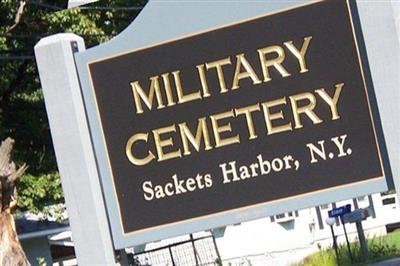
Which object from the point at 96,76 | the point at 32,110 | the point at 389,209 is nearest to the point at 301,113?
the point at 96,76

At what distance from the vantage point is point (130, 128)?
23.1 ft

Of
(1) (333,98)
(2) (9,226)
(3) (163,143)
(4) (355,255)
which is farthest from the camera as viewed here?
(4) (355,255)

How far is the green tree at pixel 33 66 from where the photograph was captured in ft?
70.4

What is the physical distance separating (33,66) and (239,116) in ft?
58.6

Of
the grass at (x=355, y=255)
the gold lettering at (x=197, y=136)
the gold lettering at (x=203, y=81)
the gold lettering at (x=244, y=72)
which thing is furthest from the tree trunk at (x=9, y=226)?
the grass at (x=355, y=255)

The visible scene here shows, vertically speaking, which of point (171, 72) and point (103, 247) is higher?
point (171, 72)

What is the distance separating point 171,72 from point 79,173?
829mm

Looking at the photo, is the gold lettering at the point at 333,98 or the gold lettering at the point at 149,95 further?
the gold lettering at the point at 149,95

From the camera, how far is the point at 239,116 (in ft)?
22.4

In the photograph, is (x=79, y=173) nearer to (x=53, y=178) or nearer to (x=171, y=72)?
(x=171, y=72)

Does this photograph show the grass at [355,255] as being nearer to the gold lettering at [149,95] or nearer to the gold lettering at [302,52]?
the gold lettering at [149,95]

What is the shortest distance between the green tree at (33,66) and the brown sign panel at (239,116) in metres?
13.3

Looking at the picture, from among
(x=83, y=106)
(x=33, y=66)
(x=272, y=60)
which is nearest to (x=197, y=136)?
(x=272, y=60)

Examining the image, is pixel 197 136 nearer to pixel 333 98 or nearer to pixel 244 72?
pixel 244 72
